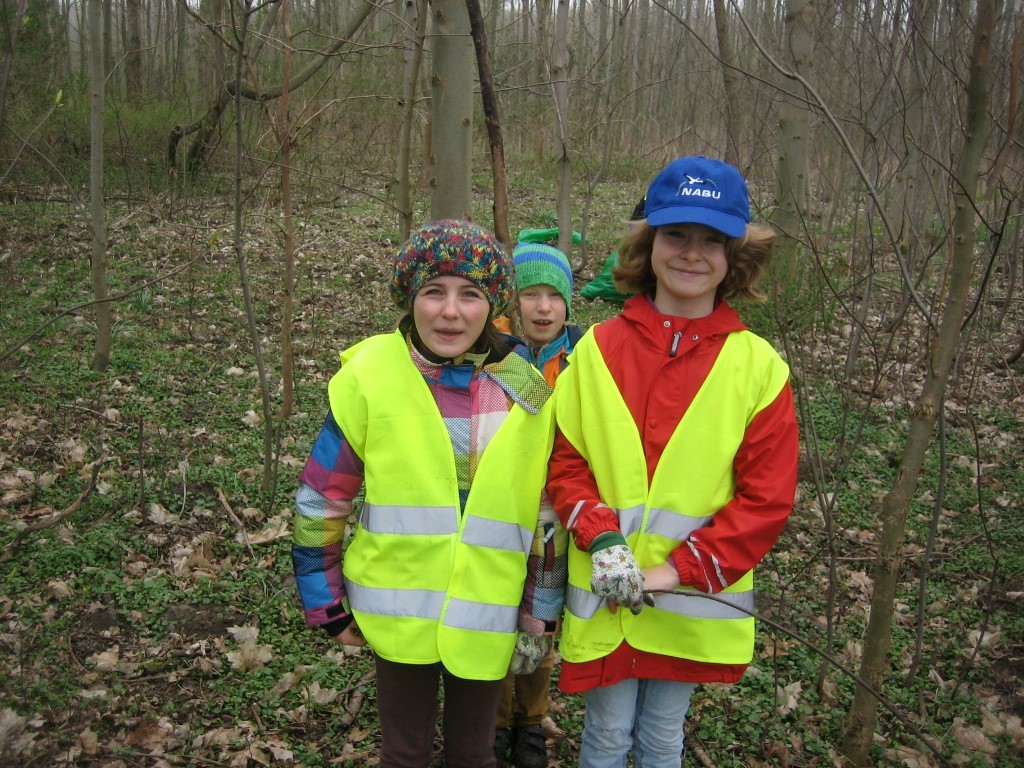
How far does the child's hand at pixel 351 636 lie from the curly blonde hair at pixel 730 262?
117cm

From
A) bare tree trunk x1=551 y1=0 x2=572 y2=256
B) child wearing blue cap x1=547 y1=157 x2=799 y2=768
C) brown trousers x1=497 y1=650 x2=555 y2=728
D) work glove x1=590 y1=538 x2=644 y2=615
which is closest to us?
work glove x1=590 y1=538 x2=644 y2=615

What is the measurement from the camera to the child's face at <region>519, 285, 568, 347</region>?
2.94 meters

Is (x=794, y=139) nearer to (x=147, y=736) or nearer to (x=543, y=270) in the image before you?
(x=543, y=270)

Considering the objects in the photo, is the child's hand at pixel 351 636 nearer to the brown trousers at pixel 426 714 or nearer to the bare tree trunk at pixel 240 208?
the brown trousers at pixel 426 714

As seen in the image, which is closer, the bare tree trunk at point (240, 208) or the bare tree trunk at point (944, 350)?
the bare tree trunk at point (944, 350)

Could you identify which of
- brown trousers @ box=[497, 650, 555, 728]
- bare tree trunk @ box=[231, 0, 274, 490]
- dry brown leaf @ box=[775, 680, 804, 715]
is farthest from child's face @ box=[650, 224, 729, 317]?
bare tree trunk @ box=[231, 0, 274, 490]

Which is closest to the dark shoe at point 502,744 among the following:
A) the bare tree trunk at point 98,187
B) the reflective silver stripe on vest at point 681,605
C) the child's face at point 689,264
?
the reflective silver stripe on vest at point 681,605

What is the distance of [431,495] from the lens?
2000mm

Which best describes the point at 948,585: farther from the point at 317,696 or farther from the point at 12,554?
the point at 12,554

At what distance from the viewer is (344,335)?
681 cm

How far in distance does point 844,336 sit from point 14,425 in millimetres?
7172

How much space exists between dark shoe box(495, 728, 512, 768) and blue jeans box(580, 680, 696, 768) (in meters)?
0.62

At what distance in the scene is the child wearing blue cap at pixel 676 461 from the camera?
1.95 m

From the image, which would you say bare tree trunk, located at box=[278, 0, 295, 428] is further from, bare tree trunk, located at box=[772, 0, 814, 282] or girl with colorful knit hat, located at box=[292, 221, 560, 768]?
bare tree trunk, located at box=[772, 0, 814, 282]
